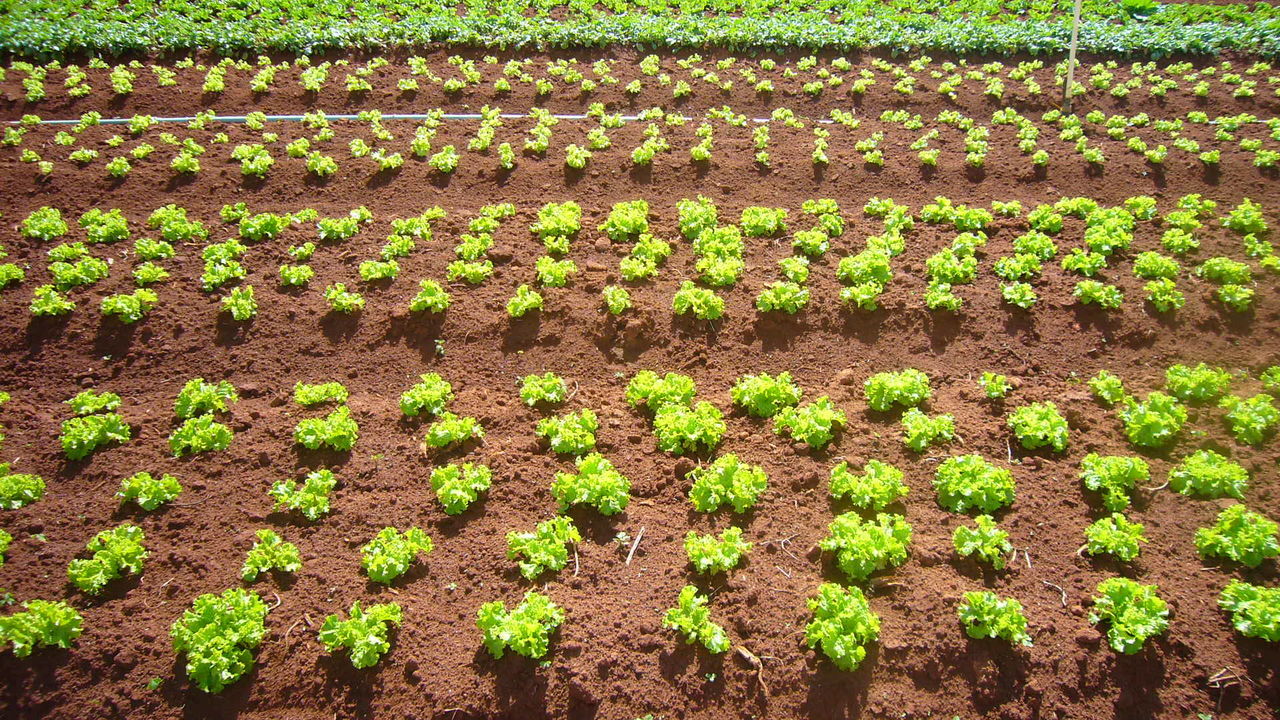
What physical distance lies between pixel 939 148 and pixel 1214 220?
4132 millimetres

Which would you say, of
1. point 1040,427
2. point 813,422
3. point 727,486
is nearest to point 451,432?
point 727,486

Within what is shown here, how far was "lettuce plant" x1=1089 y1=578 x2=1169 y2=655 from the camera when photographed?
591cm

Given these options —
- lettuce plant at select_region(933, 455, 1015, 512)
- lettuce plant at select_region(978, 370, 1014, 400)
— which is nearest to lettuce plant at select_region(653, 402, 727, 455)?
lettuce plant at select_region(933, 455, 1015, 512)

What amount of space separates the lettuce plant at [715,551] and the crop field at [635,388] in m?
0.04

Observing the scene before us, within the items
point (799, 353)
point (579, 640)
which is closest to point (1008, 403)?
point (799, 353)

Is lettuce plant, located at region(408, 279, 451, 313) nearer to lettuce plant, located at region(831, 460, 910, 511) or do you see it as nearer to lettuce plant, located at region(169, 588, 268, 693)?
lettuce plant, located at region(169, 588, 268, 693)

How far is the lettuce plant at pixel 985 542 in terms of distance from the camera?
6.52 metres

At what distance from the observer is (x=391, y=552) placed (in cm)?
666

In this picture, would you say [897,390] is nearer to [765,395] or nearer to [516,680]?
[765,395]

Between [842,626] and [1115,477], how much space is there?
3.44 meters

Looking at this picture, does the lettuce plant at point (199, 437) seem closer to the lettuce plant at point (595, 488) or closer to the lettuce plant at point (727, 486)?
the lettuce plant at point (595, 488)

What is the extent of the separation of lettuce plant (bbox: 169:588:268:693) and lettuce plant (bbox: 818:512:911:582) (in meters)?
5.22

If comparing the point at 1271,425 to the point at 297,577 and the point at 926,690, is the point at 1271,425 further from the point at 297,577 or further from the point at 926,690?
the point at 297,577

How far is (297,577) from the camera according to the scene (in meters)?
6.69
